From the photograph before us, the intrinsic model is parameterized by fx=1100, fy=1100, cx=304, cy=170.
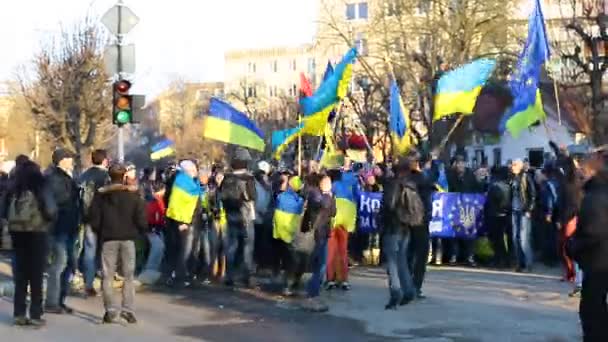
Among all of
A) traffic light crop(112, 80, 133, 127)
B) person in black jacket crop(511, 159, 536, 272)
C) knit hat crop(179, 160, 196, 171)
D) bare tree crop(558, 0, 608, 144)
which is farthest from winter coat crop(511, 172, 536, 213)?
traffic light crop(112, 80, 133, 127)

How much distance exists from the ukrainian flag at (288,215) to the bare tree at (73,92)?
2323 centimetres

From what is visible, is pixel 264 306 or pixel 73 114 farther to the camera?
pixel 73 114

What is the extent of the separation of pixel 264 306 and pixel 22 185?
10.9ft

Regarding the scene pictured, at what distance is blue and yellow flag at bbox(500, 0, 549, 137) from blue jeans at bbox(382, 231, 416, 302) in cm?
400

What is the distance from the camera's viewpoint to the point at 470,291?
14.2 m

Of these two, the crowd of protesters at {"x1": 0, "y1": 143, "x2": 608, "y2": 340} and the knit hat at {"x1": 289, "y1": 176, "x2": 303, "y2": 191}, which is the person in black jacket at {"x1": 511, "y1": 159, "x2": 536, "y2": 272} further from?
the knit hat at {"x1": 289, "y1": 176, "x2": 303, "y2": 191}

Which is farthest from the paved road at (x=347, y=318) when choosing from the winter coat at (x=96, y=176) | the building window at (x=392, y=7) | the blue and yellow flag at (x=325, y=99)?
the building window at (x=392, y=7)

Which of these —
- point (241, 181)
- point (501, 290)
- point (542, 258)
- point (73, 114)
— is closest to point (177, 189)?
point (241, 181)

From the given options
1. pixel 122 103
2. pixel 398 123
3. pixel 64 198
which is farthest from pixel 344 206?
pixel 122 103

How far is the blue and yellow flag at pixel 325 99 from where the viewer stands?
17.2m

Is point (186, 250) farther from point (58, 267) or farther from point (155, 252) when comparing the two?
point (58, 267)

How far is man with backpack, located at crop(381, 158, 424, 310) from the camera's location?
12609 mm

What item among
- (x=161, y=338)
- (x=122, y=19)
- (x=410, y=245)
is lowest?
(x=161, y=338)

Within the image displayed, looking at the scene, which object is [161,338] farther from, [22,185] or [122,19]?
[122,19]
